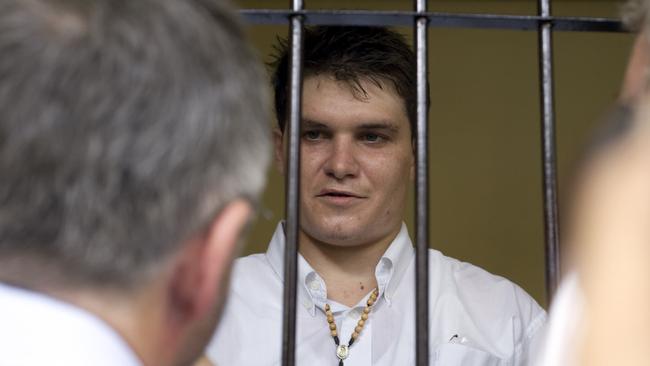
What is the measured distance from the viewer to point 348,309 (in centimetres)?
196

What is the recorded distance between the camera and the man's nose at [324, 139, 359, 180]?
6.18 ft

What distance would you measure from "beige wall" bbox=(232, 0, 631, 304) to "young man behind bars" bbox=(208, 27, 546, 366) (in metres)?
1.79

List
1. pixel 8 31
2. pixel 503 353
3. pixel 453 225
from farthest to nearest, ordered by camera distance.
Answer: pixel 453 225
pixel 503 353
pixel 8 31

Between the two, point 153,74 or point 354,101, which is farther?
point 354,101

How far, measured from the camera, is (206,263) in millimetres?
718

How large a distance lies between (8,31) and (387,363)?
1423 mm

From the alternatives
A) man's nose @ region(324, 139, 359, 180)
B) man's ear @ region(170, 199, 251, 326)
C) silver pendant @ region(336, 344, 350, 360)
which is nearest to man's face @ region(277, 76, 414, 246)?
man's nose @ region(324, 139, 359, 180)

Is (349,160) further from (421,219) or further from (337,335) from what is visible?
(421,219)

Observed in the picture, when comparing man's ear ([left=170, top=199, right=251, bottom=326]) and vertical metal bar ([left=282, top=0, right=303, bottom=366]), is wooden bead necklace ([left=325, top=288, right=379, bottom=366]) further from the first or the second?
man's ear ([left=170, top=199, right=251, bottom=326])

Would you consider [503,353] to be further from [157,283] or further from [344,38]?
[157,283]

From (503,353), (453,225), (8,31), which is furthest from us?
(453,225)

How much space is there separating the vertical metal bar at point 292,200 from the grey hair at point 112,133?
0.35m

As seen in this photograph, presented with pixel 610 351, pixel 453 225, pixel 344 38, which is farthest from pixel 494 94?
pixel 610 351

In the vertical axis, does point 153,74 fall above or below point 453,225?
above
